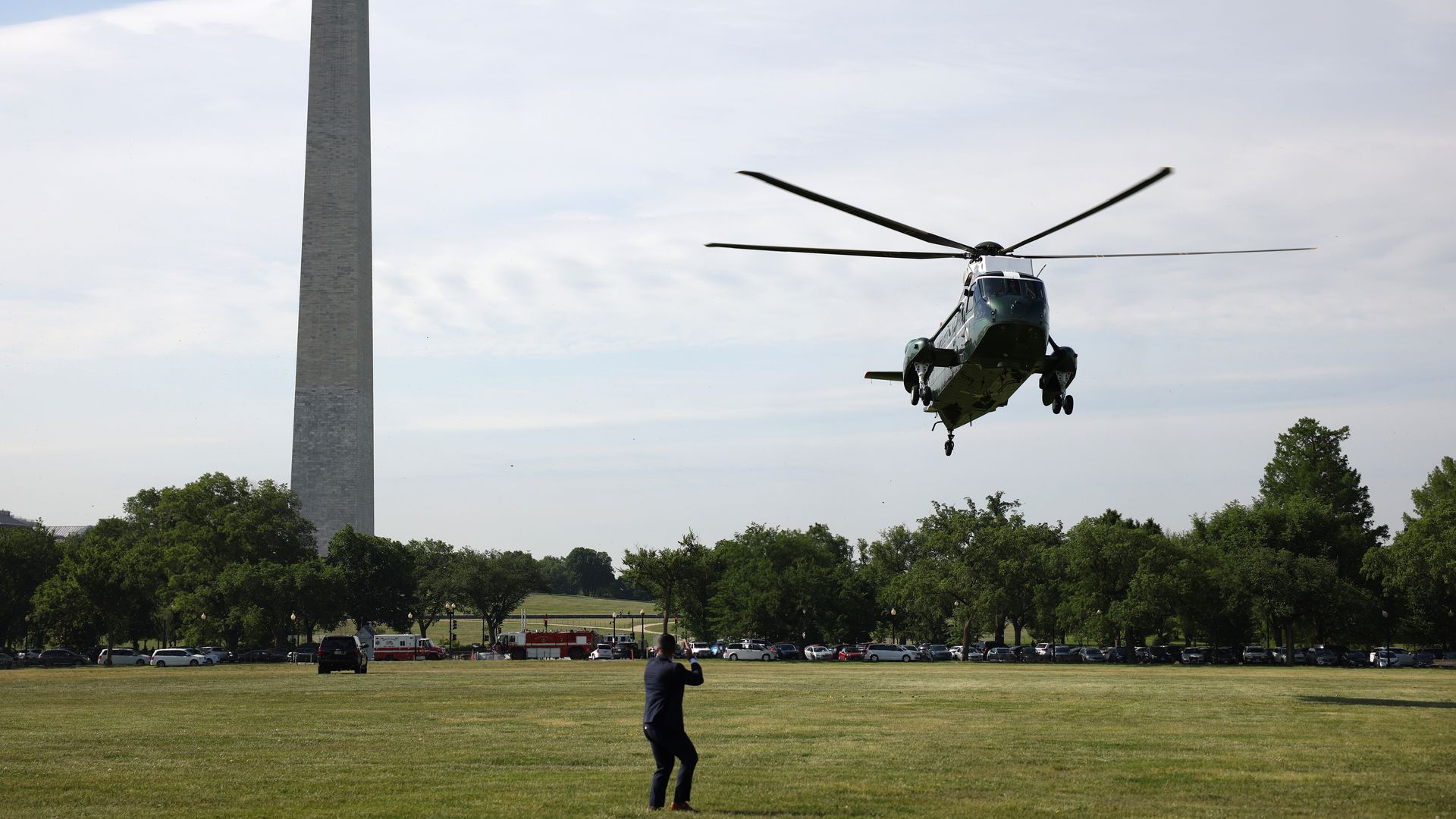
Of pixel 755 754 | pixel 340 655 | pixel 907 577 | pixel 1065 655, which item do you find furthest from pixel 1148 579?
pixel 755 754

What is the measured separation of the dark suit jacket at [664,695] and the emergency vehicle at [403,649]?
8869 centimetres

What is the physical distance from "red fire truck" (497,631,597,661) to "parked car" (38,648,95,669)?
104 ft

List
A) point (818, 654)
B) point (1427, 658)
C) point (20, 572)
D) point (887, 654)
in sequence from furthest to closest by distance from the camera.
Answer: point (20, 572), point (818, 654), point (887, 654), point (1427, 658)

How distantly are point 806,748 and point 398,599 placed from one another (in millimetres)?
112017

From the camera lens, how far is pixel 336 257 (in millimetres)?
108750

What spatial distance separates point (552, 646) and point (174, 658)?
28296 millimetres

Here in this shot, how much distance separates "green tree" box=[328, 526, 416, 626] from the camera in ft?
388

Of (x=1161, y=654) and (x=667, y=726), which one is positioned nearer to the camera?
(x=667, y=726)

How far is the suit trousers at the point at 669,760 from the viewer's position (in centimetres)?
1448

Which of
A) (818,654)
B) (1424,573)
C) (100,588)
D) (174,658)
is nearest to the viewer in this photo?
(1424,573)

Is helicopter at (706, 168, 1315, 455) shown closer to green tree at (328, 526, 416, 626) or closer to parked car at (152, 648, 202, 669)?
parked car at (152, 648, 202, 669)

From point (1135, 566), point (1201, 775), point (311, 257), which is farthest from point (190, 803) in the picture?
point (311, 257)

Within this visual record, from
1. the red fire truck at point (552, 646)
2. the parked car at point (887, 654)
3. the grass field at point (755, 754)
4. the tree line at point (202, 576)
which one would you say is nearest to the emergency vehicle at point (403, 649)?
the red fire truck at point (552, 646)

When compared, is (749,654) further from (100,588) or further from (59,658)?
(100,588)
